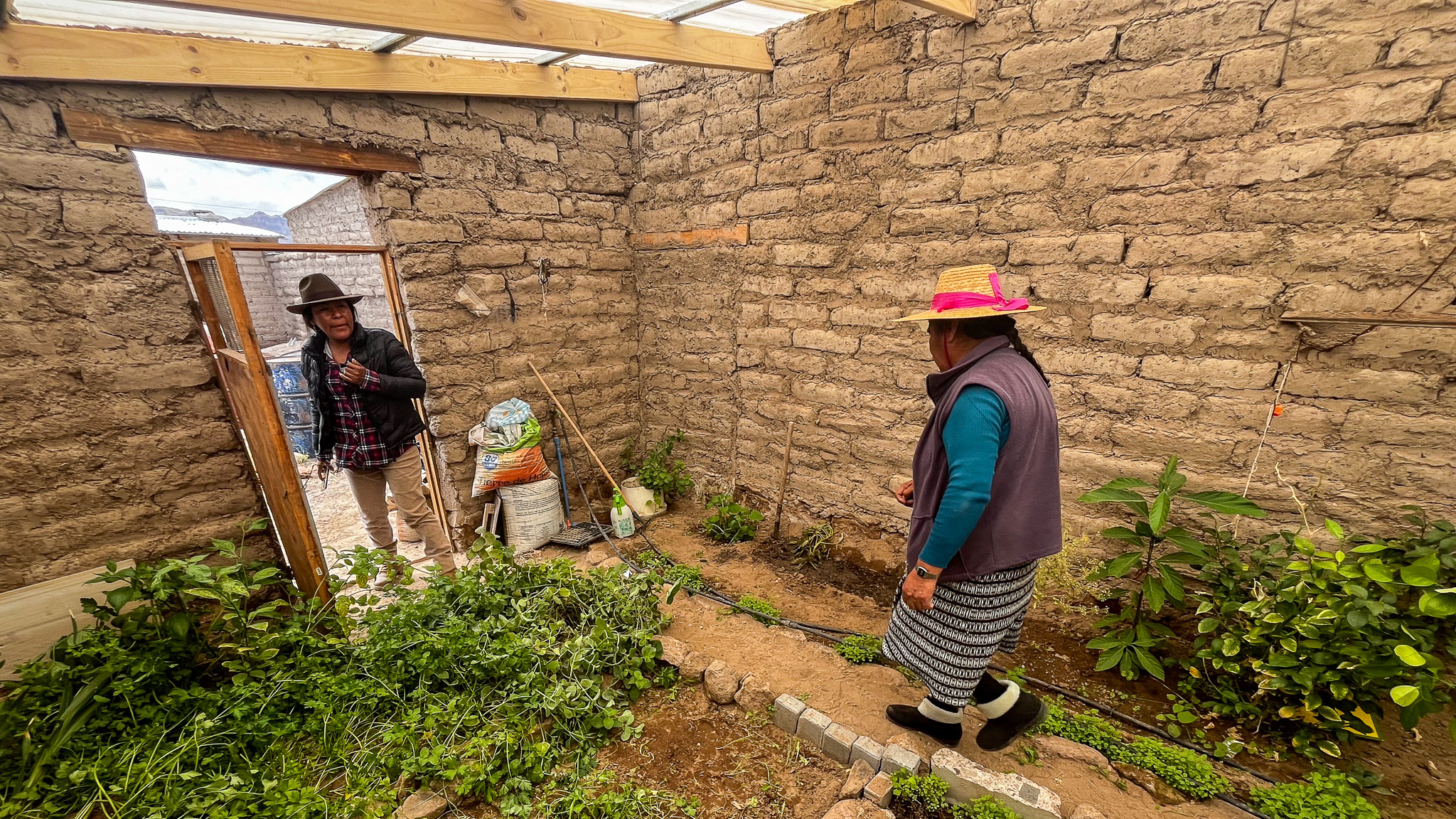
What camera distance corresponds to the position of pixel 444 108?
3752mm

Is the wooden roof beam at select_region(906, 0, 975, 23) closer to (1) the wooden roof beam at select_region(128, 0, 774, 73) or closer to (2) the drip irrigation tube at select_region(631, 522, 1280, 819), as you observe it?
(1) the wooden roof beam at select_region(128, 0, 774, 73)

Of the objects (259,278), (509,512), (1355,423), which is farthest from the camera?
(259,278)

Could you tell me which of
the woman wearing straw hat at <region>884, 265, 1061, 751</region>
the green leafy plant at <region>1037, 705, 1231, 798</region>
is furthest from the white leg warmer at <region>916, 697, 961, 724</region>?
the green leafy plant at <region>1037, 705, 1231, 798</region>

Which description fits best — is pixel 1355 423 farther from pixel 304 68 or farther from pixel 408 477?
pixel 304 68

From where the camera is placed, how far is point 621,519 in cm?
462

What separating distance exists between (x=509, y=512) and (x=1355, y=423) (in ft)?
16.3

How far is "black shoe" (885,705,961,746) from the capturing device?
237 cm

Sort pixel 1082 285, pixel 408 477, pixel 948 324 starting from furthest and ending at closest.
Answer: pixel 408 477 < pixel 1082 285 < pixel 948 324

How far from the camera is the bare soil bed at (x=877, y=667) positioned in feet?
7.03

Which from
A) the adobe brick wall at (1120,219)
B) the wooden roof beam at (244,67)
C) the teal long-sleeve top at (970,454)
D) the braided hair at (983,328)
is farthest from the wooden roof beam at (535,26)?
the teal long-sleeve top at (970,454)

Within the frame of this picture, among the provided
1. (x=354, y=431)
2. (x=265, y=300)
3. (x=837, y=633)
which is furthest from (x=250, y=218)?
(x=837, y=633)

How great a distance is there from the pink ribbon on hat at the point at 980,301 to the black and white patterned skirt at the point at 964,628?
0.96 metres

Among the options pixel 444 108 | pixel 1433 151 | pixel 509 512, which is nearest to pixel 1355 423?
pixel 1433 151

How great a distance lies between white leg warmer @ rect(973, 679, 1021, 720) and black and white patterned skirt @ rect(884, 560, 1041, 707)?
248 mm
